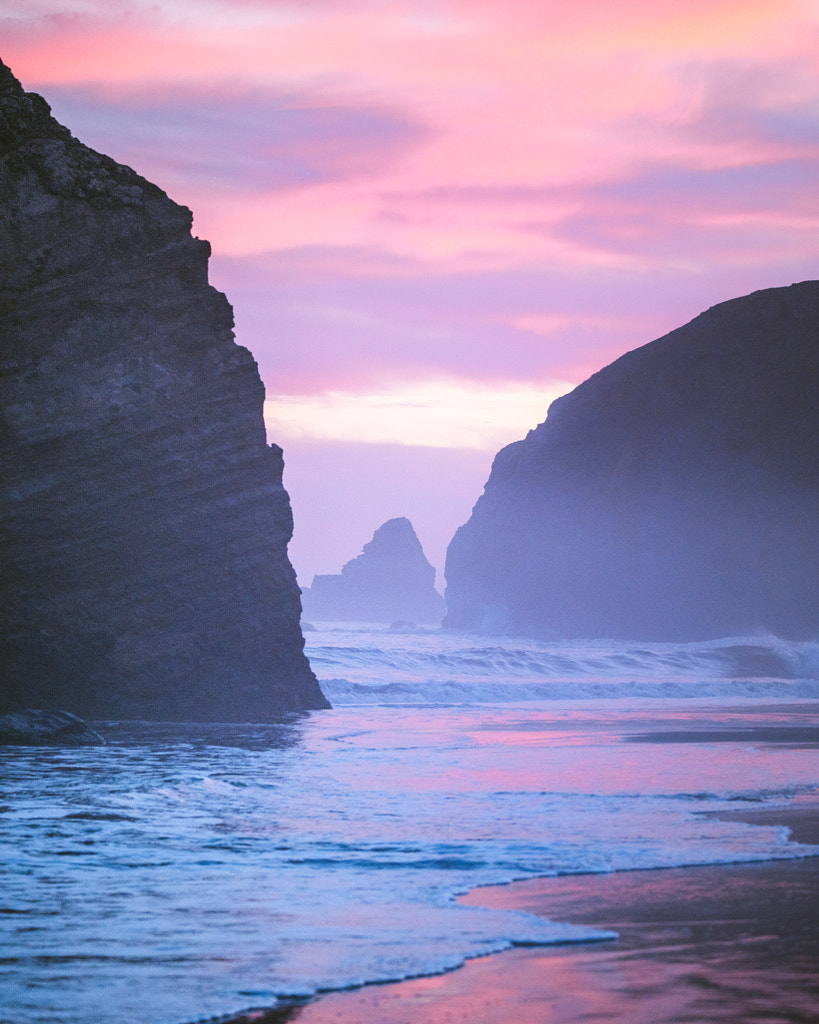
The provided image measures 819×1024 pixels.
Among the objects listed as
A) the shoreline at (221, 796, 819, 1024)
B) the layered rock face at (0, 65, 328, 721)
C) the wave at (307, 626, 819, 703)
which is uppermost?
the layered rock face at (0, 65, 328, 721)

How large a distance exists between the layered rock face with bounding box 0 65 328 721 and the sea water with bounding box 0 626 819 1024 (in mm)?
2070

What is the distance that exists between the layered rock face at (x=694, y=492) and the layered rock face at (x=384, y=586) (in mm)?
89062

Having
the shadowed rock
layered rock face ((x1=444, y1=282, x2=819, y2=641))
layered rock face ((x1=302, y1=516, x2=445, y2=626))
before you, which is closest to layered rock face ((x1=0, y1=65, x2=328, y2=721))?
the shadowed rock

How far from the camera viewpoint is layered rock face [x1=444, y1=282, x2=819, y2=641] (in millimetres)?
71438

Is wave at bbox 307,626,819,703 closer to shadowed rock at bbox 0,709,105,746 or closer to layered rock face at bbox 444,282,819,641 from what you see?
shadowed rock at bbox 0,709,105,746

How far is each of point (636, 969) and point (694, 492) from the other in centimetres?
7094

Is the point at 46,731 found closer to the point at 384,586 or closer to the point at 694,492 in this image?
the point at 694,492

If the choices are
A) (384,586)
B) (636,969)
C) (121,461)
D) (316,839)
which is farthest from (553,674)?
(384,586)

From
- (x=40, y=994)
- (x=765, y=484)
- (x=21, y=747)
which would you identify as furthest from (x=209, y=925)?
(x=765, y=484)

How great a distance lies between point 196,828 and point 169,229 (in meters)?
16.5

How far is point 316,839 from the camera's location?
10.1 meters

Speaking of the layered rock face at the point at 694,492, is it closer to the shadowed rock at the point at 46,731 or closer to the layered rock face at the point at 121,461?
the layered rock face at the point at 121,461

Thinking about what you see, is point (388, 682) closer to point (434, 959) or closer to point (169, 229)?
point (169, 229)

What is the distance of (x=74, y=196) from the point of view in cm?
2259
